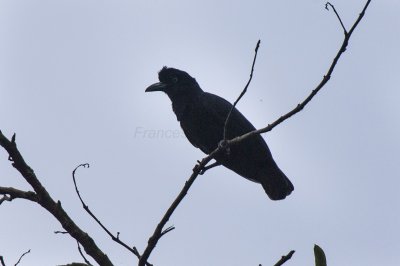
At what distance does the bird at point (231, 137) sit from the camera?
24.0 ft

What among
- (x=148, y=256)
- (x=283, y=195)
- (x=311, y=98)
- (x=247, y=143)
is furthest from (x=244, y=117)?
(x=148, y=256)

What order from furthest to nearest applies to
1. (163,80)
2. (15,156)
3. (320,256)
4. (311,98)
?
1. (163,80)
2. (311,98)
3. (15,156)
4. (320,256)

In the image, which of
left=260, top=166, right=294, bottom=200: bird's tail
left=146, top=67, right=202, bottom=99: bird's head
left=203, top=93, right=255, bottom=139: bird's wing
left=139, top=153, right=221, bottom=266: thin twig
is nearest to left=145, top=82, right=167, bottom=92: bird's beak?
left=146, top=67, right=202, bottom=99: bird's head

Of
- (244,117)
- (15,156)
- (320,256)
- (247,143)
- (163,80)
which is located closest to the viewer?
(320,256)

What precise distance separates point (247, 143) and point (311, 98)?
3.62m

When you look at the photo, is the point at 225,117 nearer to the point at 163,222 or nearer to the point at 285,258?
the point at 163,222

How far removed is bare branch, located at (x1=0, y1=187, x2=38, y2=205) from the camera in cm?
319

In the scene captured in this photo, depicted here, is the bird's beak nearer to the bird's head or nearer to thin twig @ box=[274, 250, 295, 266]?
the bird's head

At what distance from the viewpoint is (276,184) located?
24.2ft

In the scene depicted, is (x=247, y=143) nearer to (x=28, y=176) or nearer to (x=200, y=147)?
(x=200, y=147)

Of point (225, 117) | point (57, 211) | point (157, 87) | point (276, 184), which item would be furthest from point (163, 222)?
point (157, 87)

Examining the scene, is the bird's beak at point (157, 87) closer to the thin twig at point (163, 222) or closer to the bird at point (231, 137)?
the bird at point (231, 137)

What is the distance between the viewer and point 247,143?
7.28 meters

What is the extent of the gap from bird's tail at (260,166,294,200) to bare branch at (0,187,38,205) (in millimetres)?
4582
